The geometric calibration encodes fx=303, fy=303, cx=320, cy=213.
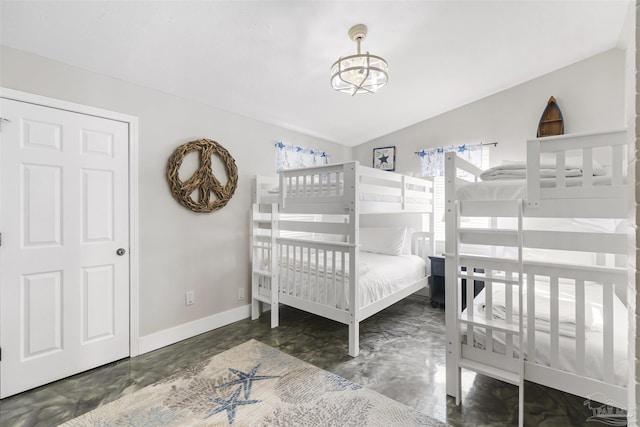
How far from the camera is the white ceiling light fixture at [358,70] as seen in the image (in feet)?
6.98

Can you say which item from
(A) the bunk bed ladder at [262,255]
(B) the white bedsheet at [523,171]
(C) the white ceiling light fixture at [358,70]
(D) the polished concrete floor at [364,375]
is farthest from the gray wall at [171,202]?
(B) the white bedsheet at [523,171]

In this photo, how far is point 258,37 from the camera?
228cm

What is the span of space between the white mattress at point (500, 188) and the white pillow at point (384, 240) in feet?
6.35

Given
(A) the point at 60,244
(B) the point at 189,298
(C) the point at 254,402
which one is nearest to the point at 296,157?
(B) the point at 189,298

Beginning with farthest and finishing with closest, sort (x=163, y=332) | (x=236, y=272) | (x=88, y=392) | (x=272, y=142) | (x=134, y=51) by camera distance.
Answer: (x=272, y=142)
(x=236, y=272)
(x=163, y=332)
(x=134, y=51)
(x=88, y=392)

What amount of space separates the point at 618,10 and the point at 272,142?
328 centimetres

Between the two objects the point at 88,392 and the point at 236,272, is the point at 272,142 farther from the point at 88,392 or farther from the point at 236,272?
the point at 88,392

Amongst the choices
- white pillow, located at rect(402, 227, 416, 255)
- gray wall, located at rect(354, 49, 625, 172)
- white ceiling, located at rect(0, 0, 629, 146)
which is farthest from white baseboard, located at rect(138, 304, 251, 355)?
gray wall, located at rect(354, 49, 625, 172)

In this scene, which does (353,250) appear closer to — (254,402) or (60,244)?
(254,402)

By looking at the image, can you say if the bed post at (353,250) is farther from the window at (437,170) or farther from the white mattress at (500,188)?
the window at (437,170)

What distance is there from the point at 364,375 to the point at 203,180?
7.29ft

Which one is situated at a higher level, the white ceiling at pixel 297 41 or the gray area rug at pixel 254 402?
the white ceiling at pixel 297 41

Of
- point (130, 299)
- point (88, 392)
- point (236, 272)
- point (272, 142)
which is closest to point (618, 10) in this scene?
point (272, 142)

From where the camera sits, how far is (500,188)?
179cm
